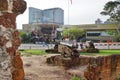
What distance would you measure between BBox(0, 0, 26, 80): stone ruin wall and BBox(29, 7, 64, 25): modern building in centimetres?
8255

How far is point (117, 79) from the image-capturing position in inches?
361

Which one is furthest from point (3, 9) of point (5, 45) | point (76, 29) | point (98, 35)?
point (98, 35)

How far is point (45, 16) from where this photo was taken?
9556 cm

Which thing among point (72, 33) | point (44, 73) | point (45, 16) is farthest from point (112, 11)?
point (45, 16)

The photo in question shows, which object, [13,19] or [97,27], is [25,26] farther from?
[13,19]

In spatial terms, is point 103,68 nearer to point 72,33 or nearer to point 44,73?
point 44,73

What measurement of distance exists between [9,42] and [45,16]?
9360cm

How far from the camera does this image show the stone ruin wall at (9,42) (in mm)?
2297

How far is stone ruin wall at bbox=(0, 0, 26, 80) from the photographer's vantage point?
2.30 metres

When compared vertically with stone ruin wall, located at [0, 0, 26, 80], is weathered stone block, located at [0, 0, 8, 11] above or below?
above

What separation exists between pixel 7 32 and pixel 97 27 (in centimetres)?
6780

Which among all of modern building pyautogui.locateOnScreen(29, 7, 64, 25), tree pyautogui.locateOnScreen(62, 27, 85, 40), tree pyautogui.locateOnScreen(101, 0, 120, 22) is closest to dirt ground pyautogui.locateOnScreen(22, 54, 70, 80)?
tree pyautogui.locateOnScreen(101, 0, 120, 22)

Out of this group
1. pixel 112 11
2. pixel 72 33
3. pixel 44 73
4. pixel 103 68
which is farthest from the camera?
pixel 72 33

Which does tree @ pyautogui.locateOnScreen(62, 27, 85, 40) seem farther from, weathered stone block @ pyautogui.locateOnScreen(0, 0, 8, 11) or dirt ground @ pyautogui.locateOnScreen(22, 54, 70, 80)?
weathered stone block @ pyautogui.locateOnScreen(0, 0, 8, 11)
